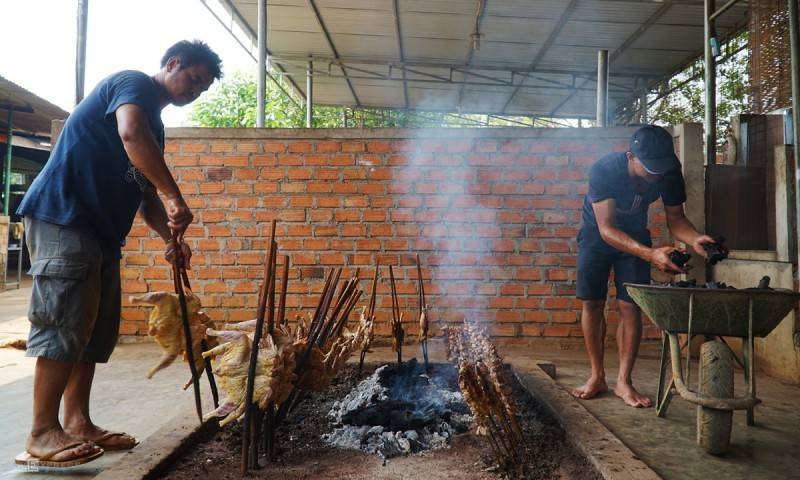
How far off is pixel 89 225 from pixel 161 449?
3.60 ft

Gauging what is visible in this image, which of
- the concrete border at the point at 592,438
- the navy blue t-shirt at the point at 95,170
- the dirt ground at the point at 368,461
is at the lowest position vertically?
the dirt ground at the point at 368,461

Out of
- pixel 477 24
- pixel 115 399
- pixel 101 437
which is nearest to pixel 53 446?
pixel 101 437

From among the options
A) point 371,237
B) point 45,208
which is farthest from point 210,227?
point 45,208

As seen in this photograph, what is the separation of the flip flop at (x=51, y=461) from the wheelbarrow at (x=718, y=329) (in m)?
2.87

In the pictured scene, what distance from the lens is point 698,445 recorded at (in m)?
2.69

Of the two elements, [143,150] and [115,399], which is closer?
[143,150]

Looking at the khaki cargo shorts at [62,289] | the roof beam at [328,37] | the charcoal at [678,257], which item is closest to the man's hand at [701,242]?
the charcoal at [678,257]

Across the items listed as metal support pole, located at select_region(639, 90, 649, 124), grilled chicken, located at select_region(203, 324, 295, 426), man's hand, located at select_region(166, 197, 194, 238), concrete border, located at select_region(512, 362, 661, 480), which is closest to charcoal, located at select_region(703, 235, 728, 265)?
concrete border, located at select_region(512, 362, 661, 480)

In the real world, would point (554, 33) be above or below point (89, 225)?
above

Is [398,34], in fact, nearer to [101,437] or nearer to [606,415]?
[606,415]

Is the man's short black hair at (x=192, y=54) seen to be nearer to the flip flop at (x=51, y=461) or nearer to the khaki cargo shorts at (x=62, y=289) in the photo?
the khaki cargo shorts at (x=62, y=289)

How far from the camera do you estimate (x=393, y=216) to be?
530 cm

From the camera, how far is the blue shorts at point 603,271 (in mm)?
3682

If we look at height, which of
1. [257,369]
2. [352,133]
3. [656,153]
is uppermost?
[352,133]
